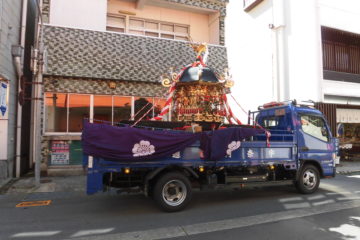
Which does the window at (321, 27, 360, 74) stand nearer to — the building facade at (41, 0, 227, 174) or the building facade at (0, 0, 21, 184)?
the building facade at (41, 0, 227, 174)

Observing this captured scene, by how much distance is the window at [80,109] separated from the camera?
36.7 ft

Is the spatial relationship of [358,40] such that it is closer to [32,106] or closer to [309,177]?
[309,177]

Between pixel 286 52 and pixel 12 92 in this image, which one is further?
pixel 286 52

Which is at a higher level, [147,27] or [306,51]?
[147,27]

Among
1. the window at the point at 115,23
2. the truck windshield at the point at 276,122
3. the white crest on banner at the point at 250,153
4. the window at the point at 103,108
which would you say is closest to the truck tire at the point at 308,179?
the truck windshield at the point at 276,122

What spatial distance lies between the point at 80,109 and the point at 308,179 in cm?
926

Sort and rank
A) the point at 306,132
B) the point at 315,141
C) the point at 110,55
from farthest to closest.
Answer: the point at 110,55
the point at 315,141
the point at 306,132

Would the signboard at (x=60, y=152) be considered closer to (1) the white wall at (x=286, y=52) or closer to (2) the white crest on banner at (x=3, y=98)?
(2) the white crest on banner at (x=3, y=98)

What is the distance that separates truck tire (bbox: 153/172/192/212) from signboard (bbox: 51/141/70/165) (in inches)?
265

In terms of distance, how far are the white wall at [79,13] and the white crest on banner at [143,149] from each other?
28.2 feet

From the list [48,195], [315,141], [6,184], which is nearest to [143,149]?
[48,195]

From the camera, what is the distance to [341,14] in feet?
47.1

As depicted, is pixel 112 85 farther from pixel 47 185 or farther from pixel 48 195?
pixel 48 195

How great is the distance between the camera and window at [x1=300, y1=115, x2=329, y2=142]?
7645mm
